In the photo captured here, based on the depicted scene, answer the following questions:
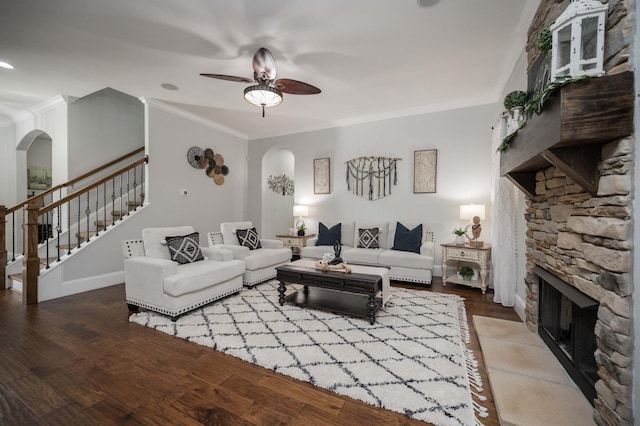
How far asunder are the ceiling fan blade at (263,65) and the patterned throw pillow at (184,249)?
7.16 ft

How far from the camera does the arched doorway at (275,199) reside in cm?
662

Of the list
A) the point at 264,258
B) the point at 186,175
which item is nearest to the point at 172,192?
the point at 186,175

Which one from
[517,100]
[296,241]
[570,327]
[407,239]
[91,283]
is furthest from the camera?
[296,241]

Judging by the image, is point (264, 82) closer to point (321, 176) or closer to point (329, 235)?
point (329, 235)

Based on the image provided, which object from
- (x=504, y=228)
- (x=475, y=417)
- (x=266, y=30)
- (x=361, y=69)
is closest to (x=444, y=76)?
(x=361, y=69)

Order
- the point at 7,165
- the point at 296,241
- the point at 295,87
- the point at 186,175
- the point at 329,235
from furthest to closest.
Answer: the point at 7,165 → the point at 296,241 → the point at 186,175 → the point at 329,235 → the point at 295,87

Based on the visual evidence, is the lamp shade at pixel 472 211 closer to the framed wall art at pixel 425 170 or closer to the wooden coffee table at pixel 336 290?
the framed wall art at pixel 425 170

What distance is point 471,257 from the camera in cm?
386

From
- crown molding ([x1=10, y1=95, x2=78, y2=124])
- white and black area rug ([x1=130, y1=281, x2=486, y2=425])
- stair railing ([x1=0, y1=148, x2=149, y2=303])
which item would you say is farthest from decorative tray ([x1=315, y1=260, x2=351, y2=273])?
crown molding ([x1=10, y1=95, x2=78, y2=124])

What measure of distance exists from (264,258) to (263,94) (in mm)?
2273

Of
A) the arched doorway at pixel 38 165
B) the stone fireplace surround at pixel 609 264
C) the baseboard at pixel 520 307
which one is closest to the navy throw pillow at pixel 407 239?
the baseboard at pixel 520 307

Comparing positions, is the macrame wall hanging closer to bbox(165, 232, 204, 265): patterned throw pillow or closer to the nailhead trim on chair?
bbox(165, 232, 204, 265): patterned throw pillow

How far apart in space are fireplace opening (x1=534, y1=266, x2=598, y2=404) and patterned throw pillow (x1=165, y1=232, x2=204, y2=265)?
3635mm

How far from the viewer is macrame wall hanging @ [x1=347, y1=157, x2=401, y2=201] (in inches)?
200
